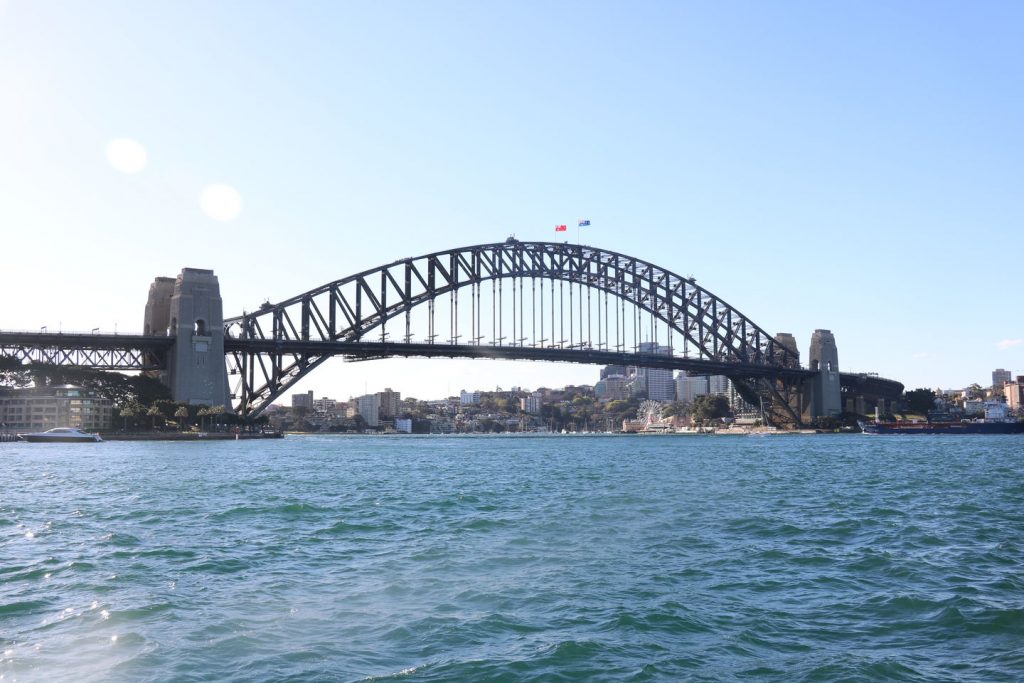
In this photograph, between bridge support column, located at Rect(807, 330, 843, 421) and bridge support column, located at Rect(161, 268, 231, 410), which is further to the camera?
bridge support column, located at Rect(807, 330, 843, 421)

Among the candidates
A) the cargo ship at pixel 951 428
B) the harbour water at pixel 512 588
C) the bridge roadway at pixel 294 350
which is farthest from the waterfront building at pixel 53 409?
the cargo ship at pixel 951 428

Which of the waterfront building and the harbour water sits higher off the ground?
the waterfront building

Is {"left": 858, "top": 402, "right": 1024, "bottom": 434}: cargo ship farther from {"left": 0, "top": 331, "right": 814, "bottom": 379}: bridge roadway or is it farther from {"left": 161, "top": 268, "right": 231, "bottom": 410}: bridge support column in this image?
{"left": 161, "top": 268, "right": 231, "bottom": 410}: bridge support column

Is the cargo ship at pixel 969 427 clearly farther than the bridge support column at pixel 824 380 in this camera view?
No

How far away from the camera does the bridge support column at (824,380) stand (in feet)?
A: 476

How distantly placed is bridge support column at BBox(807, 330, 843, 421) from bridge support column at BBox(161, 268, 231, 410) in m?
91.0

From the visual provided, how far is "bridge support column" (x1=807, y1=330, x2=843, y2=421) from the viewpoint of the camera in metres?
145

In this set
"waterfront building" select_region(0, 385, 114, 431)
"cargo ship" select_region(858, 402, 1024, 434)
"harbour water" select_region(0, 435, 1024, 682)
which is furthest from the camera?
"cargo ship" select_region(858, 402, 1024, 434)

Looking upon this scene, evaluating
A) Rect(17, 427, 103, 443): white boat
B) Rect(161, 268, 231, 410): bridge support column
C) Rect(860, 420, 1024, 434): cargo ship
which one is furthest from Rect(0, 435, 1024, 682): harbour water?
Rect(860, 420, 1024, 434): cargo ship

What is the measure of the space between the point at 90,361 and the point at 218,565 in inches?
3563

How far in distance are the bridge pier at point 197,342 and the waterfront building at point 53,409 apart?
14039 millimetres

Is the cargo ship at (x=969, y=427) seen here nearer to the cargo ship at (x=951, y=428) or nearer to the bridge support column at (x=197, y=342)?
the cargo ship at (x=951, y=428)

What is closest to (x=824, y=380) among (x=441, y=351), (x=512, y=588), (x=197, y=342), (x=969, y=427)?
(x=969, y=427)

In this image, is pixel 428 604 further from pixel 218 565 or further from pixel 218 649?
pixel 218 565
